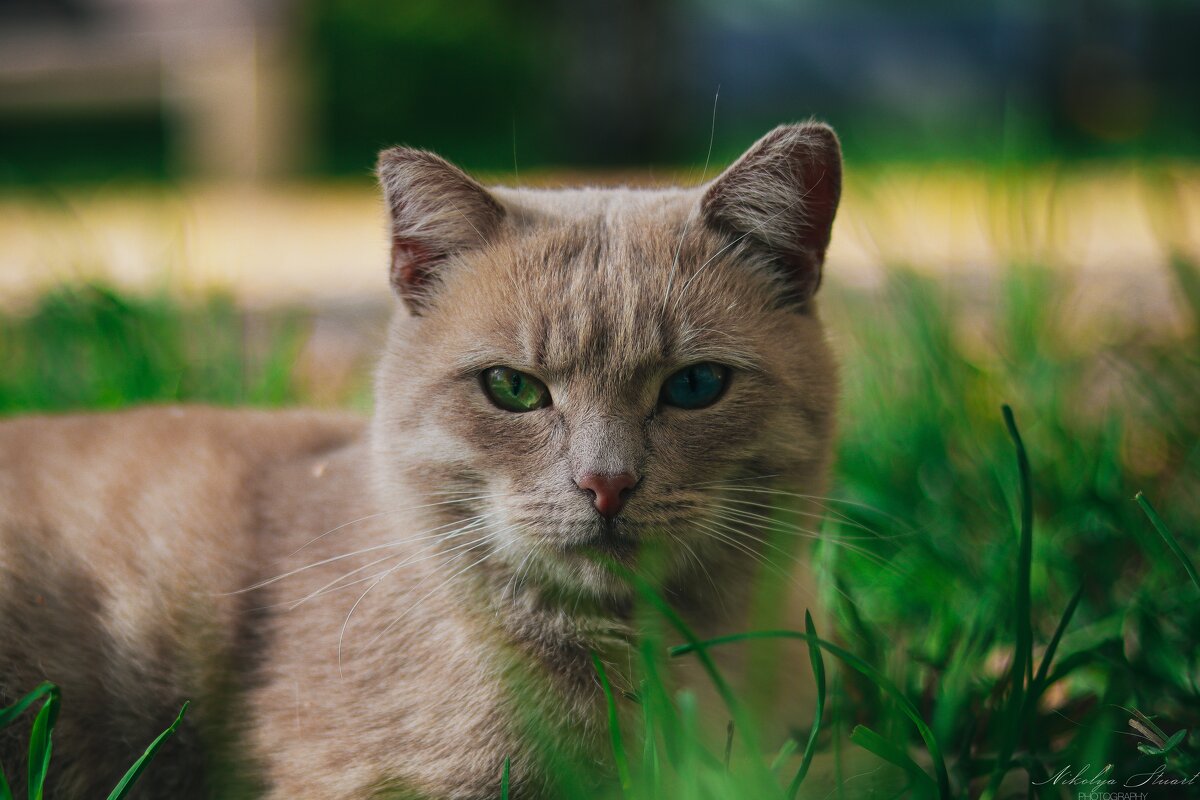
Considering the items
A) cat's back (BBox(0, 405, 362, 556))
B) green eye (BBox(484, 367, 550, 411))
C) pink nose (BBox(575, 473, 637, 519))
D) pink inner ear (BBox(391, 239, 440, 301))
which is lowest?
cat's back (BBox(0, 405, 362, 556))

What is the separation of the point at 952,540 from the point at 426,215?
48.2 inches

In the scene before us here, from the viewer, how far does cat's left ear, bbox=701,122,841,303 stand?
5.63 feet

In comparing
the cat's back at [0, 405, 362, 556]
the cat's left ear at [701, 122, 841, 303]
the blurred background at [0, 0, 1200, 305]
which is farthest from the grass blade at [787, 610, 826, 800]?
the blurred background at [0, 0, 1200, 305]

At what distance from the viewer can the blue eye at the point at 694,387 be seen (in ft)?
5.36

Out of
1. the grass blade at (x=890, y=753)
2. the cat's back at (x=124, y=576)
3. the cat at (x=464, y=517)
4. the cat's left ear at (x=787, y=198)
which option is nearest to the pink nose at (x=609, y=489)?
the cat at (x=464, y=517)

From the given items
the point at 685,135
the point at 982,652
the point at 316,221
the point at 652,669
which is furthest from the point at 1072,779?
the point at 685,135

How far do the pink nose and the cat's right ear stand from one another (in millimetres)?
532

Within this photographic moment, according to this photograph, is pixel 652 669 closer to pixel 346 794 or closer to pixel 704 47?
pixel 346 794

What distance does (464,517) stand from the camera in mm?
1666

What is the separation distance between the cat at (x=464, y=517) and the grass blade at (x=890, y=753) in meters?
0.36

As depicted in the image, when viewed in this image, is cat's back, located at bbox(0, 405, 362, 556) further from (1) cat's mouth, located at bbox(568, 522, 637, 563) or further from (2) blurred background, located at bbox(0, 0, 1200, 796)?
(1) cat's mouth, located at bbox(568, 522, 637, 563)

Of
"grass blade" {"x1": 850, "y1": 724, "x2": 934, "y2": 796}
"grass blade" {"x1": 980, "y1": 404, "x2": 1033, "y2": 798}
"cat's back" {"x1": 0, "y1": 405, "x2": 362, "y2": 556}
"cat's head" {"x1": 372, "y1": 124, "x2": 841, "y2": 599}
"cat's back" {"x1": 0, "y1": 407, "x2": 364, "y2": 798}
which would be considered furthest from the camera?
"cat's back" {"x1": 0, "y1": 405, "x2": 362, "y2": 556}

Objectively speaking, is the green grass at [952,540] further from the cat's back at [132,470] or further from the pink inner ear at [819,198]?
the cat's back at [132,470]

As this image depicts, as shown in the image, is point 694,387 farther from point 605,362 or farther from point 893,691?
point 893,691
